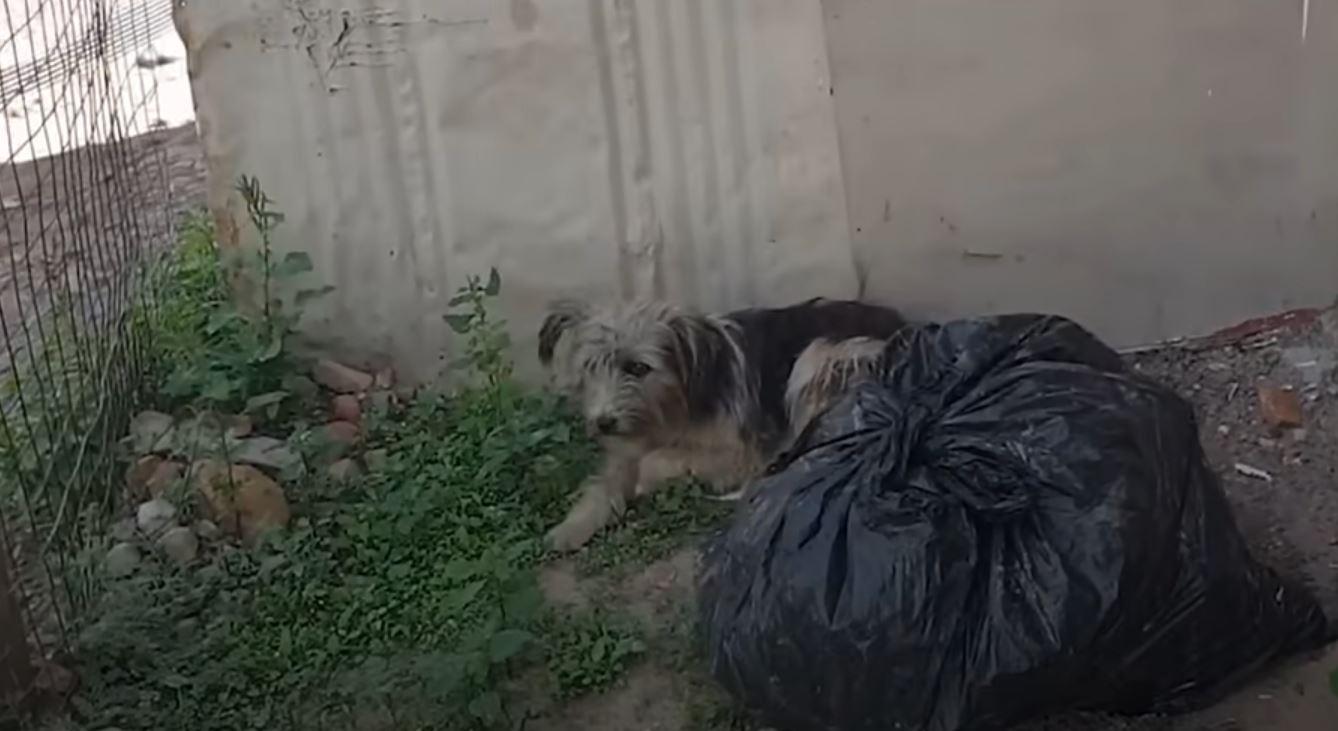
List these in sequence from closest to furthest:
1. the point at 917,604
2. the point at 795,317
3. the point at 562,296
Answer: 1. the point at 917,604
2. the point at 795,317
3. the point at 562,296

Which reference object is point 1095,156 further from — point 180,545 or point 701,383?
point 180,545

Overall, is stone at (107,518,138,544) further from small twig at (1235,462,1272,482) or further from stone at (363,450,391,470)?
small twig at (1235,462,1272,482)

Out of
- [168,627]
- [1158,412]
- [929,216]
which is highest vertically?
[929,216]

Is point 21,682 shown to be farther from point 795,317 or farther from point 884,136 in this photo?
point 884,136

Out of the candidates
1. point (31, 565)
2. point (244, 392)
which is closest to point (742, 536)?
point (31, 565)

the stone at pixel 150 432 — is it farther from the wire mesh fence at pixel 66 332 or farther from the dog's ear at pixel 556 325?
the dog's ear at pixel 556 325

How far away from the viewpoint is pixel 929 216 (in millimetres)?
3807

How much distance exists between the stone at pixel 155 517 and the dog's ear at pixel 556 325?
2.94ft

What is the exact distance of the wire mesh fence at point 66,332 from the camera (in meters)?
2.97

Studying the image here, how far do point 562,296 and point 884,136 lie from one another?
86cm

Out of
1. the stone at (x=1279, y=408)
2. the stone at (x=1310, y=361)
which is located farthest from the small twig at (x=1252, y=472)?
the stone at (x=1310, y=361)

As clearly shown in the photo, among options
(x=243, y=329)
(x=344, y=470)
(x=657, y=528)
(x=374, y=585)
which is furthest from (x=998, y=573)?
(x=243, y=329)

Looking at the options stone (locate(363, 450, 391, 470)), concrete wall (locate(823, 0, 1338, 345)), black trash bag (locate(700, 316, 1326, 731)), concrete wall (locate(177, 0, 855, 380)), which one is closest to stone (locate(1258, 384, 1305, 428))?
concrete wall (locate(823, 0, 1338, 345))

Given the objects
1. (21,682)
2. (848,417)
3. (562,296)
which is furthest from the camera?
(562,296)
